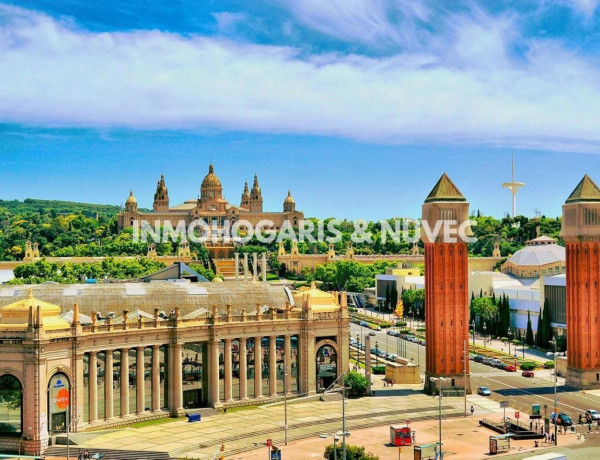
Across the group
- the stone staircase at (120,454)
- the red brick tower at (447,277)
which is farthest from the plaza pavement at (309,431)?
the red brick tower at (447,277)

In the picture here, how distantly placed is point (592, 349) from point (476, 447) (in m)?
40.6

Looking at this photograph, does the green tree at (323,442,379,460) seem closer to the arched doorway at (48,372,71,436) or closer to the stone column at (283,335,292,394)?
the arched doorway at (48,372,71,436)

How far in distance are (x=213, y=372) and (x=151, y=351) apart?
292 inches

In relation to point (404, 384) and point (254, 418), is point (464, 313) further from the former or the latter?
point (254, 418)

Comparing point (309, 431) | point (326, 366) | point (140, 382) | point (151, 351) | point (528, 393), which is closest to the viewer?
point (309, 431)

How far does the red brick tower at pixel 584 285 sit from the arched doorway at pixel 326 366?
3546 cm

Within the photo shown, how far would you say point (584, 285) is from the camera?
113938 mm

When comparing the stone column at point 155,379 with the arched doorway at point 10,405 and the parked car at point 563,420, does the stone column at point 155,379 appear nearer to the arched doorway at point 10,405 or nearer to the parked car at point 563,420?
the arched doorway at point 10,405

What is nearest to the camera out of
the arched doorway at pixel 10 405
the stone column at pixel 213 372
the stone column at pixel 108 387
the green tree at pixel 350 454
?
the green tree at pixel 350 454

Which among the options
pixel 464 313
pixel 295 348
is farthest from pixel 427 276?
pixel 295 348

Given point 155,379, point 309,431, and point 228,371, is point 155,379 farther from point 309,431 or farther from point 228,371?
point 309,431

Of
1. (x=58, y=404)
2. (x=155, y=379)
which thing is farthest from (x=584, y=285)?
(x=58, y=404)

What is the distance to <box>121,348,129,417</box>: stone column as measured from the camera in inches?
3322

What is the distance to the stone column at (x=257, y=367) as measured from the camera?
94938 mm
